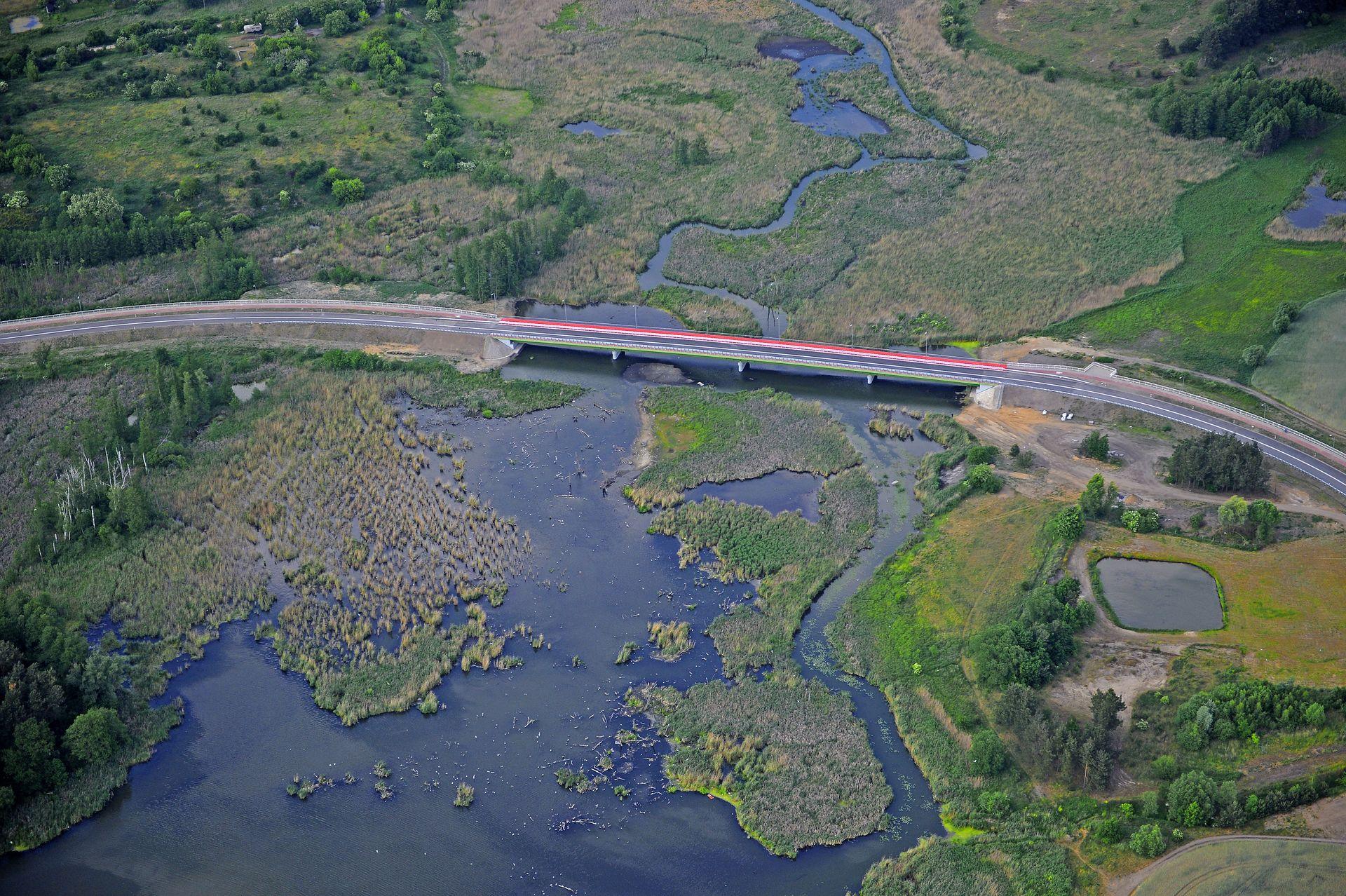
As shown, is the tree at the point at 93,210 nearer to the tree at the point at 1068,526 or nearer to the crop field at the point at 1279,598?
the tree at the point at 1068,526

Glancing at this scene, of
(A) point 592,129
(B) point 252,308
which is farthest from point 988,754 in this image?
(A) point 592,129

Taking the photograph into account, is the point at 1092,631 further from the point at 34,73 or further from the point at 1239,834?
the point at 34,73

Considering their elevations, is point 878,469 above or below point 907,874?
above

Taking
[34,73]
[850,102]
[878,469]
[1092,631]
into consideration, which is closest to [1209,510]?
[1092,631]

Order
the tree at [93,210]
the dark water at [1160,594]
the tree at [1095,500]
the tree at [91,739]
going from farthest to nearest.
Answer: the tree at [93,210] → the tree at [1095,500] → the dark water at [1160,594] → the tree at [91,739]

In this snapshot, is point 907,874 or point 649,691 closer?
point 907,874

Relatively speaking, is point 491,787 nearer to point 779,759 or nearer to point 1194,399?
point 779,759

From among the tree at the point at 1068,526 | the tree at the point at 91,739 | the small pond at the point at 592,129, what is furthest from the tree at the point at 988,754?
the small pond at the point at 592,129

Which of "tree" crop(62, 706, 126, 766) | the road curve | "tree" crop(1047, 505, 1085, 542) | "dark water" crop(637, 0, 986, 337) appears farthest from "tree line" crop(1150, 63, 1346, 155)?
"tree" crop(62, 706, 126, 766)
